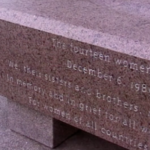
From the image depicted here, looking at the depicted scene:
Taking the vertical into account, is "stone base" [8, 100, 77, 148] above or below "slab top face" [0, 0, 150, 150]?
below

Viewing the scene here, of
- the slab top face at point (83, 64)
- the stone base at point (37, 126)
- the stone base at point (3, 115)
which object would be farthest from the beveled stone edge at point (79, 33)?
the stone base at point (3, 115)

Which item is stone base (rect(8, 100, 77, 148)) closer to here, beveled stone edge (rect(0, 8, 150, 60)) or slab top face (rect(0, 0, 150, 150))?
slab top face (rect(0, 0, 150, 150))

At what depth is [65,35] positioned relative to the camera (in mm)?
2279

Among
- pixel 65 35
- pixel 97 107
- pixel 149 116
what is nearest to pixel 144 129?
pixel 149 116

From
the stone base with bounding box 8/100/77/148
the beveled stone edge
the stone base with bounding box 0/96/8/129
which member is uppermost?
the beveled stone edge

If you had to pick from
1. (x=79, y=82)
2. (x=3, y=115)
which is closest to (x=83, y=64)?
(x=79, y=82)

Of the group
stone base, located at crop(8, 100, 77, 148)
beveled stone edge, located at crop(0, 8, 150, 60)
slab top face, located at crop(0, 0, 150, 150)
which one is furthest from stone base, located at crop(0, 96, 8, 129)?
beveled stone edge, located at crop(0, 8, 150, 60)

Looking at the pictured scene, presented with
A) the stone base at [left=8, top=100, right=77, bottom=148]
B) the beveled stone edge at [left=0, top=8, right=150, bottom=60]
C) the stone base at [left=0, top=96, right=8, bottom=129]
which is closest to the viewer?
the beveled stone edge at [left=0, top=8, right=150, bottom=60]

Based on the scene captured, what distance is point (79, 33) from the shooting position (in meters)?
2.25

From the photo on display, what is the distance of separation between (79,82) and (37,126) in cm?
60

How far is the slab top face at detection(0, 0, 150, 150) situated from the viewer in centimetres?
211

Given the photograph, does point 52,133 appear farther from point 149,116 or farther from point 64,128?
point 149,116

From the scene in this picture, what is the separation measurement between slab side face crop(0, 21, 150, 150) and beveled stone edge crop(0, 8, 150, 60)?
3 centimetres

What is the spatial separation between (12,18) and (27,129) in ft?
2.47
